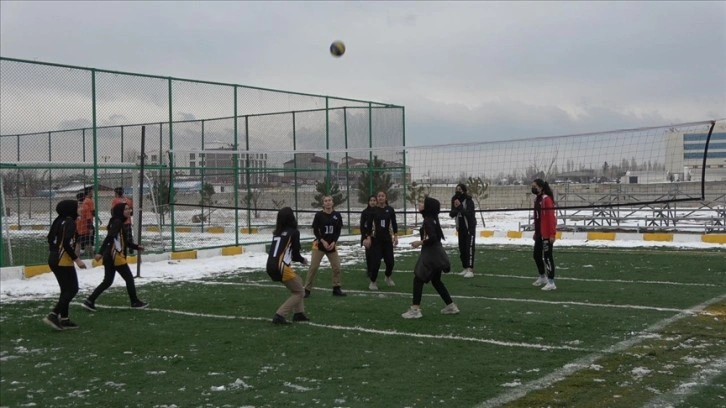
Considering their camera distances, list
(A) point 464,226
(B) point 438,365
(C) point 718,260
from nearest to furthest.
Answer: (B) point 438,365
(A) point 464,226
(C) point 718,260

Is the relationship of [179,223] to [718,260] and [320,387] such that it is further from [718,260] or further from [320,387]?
[320,387]

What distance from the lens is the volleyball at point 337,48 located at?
18.2 m

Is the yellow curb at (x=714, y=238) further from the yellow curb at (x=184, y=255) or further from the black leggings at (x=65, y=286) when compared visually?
the black leggings at (x=65, y=286)

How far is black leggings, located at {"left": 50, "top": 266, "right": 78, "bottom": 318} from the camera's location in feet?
34.9

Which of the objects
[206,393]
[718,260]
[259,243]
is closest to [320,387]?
[206,393]

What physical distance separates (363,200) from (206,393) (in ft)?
63.3

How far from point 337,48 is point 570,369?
39.5ft

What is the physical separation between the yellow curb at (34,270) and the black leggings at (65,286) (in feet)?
20.9

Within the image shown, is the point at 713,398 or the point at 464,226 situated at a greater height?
the point at 464,226

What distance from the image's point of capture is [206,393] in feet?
23.5

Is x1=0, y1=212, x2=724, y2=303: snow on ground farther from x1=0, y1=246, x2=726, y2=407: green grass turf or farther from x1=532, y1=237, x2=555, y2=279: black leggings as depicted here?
x1=532, y1=237, x2=555, y2=279: black leggings

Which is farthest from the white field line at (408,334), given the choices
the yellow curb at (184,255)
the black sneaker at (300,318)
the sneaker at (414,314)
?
the yellow curb at (184,255)

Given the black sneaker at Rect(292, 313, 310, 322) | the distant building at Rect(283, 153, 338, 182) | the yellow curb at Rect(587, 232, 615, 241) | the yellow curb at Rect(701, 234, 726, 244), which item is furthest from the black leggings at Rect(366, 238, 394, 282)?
the yellow curb at Rect(701, 234, 726, 244)

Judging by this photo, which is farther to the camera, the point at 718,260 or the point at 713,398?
the point at 718,260
